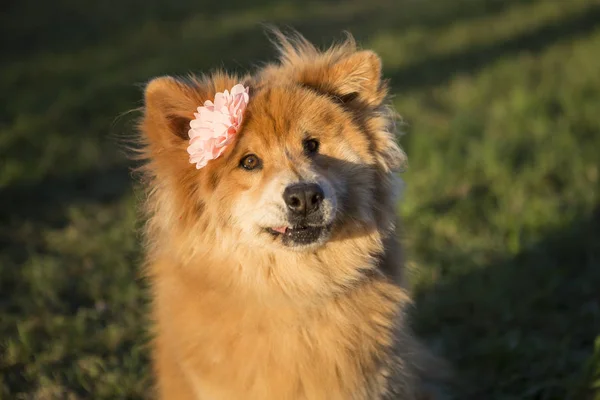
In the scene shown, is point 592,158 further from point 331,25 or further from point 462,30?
point 331,25

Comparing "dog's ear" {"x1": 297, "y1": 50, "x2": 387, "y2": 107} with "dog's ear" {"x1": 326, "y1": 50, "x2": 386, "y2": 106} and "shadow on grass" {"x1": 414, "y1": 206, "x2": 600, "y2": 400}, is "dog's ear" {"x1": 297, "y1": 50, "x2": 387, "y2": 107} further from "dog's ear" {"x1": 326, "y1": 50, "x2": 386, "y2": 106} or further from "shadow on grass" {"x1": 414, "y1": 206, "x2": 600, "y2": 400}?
"shadow on grass" {"x1": 414, "y1": 206, "x2": 600, "y2": 400}

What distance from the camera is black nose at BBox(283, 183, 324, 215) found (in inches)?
112

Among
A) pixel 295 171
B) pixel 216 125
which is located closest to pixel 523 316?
pixel 295 171

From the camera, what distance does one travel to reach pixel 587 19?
12.2m

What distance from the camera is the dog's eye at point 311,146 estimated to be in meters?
3.09

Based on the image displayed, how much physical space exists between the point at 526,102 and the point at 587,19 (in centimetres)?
554

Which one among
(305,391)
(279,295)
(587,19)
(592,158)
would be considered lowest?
(305,391)

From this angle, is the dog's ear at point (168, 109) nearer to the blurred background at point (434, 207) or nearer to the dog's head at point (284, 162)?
the dog's head at point (284, 162)

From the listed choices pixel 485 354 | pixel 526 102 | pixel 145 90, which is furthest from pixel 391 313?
pixel 526 102

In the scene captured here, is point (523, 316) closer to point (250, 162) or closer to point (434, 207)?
point (434, 207)

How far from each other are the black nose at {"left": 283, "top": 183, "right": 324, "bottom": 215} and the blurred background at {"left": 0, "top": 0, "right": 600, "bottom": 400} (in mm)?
1103

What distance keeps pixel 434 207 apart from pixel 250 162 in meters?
3.07

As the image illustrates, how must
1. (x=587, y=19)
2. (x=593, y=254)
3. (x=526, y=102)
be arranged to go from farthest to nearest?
1. (x=587, y=19)
2. (x=526, y=102)
3. (x=593, y=254)

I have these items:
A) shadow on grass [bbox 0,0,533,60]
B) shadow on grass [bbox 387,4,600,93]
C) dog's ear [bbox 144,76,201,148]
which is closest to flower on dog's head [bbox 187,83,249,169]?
dog's ear [bbox 144,76,201,148]
